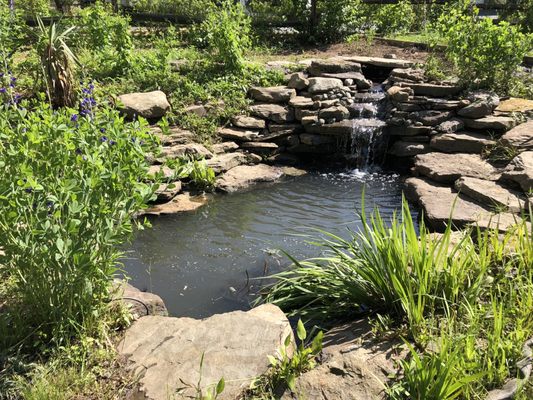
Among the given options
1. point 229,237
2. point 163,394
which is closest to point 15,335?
point 163,394

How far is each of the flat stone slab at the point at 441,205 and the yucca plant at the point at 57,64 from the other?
5.02 m

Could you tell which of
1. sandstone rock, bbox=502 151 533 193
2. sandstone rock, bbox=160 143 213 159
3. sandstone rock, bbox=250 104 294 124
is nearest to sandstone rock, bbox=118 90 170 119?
sandstone rock, bbox=160 143 213 159

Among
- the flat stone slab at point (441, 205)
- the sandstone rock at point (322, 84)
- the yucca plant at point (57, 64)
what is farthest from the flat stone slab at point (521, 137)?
the yucca plant at point (57, 64)

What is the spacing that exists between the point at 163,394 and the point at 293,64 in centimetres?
813

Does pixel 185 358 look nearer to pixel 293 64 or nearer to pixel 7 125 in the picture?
pixel 7 125

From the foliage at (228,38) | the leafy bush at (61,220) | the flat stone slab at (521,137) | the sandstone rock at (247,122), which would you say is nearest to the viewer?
the leafy bush at (61,220)

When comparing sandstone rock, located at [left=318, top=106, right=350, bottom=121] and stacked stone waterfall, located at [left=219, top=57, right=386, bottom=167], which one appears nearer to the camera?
stacked stone waterfall, located at [left=219, top=57, right=386, bottom=167]

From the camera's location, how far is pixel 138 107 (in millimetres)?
7406

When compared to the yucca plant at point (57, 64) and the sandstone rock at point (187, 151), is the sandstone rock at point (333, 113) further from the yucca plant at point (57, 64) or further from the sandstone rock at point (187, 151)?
the yucca plant at point (57, 64)

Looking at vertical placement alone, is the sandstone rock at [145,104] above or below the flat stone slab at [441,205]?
above

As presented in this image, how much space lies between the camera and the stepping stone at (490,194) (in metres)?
5.01

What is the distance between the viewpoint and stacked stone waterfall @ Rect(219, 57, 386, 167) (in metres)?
8.02

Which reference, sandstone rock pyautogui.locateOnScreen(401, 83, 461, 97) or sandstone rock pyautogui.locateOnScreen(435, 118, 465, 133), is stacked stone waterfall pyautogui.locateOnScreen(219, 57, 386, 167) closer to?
sandstone rock pyautogui.locateOnScreen(401, 83, 461, 97)

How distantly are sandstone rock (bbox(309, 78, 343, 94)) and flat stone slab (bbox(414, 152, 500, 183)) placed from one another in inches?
86.8
